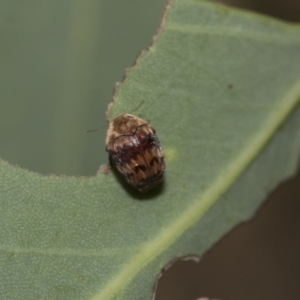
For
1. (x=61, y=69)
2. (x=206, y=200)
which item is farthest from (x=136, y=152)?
(x=61, y=69)

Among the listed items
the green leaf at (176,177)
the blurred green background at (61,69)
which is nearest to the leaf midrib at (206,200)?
the green leaf at (176,177)

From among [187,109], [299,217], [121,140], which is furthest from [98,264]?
[299,217]

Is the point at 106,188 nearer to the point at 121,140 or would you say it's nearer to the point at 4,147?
the point at 121,140

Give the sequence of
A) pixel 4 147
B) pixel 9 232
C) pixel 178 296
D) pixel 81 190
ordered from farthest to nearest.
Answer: pixel 178 296 < pixel 4 147 < pixel 81 190 < pixel 9 232

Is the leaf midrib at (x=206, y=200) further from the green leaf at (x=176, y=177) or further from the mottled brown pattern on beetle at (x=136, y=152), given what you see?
the mottled brown pattern on beetle at (x=136, y=152)

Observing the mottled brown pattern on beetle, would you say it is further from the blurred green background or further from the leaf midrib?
the blurred green background

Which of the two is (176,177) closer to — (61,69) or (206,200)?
(206,200)

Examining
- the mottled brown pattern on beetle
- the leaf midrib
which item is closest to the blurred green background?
the mottled brown pattern on beetle
